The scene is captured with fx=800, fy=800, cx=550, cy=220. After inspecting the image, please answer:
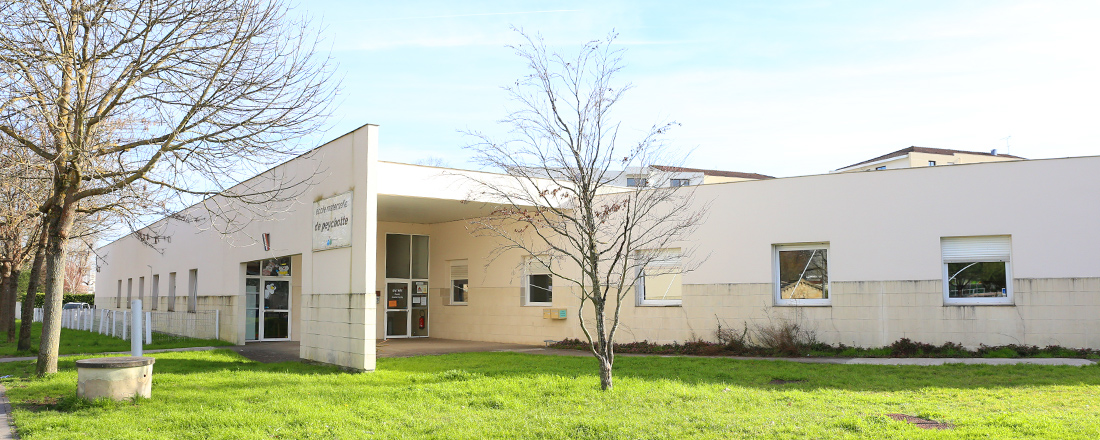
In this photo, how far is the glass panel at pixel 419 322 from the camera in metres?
23.2

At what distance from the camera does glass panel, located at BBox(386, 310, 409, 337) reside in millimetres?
22734

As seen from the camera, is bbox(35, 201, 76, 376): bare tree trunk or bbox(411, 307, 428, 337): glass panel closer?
bbox(35, 201, 76, 376): bare tree trunk

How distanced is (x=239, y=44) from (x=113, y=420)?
→ 599 centimetres

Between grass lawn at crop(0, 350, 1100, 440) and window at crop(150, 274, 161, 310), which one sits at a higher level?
window at crop(150, 274, 161, 310)

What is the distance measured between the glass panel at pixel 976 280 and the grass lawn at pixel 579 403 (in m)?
3.00

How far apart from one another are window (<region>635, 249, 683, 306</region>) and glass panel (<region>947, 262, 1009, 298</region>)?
210 inches

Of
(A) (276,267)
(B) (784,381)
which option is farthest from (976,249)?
(A) (276,267)

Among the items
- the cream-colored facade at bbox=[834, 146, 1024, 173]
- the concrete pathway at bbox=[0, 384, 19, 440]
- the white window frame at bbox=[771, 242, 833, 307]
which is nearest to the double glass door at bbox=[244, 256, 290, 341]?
the concrete pathway at bbox=[0, 384, 19, 440]

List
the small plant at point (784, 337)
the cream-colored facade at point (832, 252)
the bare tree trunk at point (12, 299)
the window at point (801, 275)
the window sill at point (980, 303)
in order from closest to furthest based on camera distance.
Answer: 1. the cream-colored facade at point (832, 252)
2. the window sill at point (980, 303)
3. the small plant at point (784, 337)
4. the window at point (801, 275)
5. the bare tree trunk at point (12, 299)

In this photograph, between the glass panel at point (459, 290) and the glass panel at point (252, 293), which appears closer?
the glass panel at point (252, 293)

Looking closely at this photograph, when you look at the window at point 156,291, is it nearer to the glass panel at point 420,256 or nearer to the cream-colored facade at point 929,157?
the glass panel at point 420,256

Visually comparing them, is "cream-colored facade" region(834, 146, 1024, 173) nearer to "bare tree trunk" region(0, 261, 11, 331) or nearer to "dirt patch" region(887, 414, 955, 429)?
"bare tree trunk" region(0, 261, 11, 331)

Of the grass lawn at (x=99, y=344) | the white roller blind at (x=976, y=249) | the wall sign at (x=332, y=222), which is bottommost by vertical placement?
the grass lawn at (x=99, y=344)

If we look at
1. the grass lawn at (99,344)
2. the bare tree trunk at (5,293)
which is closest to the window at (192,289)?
the grass lawn at (99,344)
